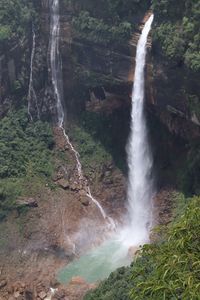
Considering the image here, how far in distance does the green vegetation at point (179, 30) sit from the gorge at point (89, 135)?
50mm

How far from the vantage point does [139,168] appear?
1081 inches

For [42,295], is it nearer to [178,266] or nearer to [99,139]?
[99,139]

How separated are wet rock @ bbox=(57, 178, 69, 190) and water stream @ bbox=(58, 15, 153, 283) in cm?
320

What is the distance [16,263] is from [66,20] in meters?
12.9

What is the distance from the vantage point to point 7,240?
24031 mm

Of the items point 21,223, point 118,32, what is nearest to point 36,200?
point 21,223

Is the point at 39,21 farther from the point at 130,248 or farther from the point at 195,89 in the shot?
the point at 130,248

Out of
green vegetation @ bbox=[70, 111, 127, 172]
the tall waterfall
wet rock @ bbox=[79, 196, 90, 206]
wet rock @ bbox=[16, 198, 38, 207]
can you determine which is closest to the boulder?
wet rock @ bbox=[16, 198, 38, 207]

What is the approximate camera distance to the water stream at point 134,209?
22.8 m

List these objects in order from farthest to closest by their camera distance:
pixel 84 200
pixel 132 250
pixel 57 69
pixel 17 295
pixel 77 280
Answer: pixel 57 69 < pixel 84 200 < pixel 132 250 < pixel 77 280 < pixel 17 295

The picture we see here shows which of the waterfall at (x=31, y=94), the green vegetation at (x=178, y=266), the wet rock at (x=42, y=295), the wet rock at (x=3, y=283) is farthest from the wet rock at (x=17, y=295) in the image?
the green vegetation at (x=178, y=266)

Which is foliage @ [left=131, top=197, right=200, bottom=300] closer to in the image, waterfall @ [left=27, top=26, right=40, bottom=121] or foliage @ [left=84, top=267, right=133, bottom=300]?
foliage @ [left=84, top=267, right=133, bottom=300]

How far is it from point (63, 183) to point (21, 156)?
2.65 m

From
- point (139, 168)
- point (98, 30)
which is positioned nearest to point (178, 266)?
point (139, 168)
